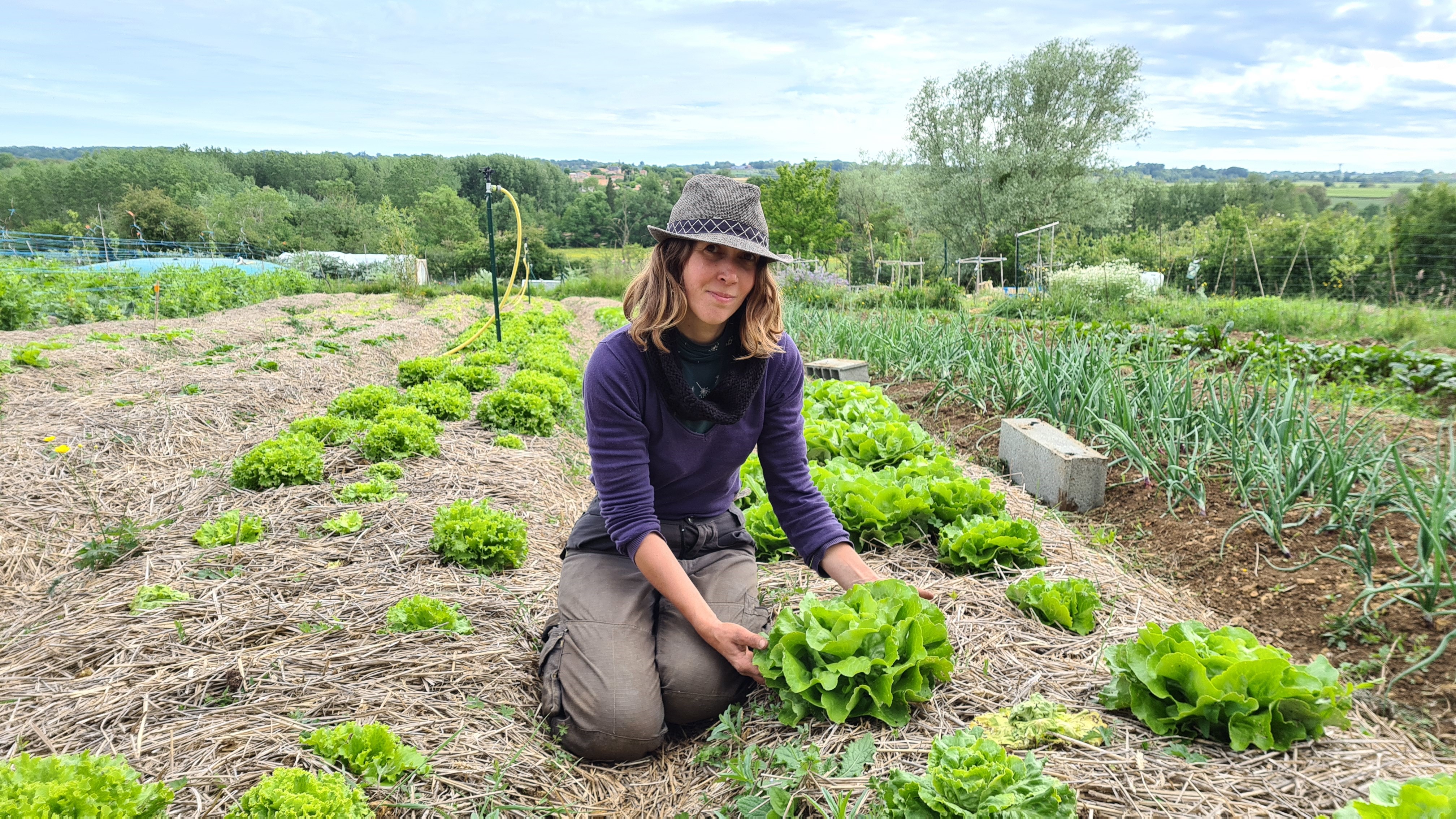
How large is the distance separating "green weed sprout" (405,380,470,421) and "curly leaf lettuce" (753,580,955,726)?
190 inches

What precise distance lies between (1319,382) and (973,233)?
2631cm

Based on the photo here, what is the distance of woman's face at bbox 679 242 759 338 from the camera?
2.53m

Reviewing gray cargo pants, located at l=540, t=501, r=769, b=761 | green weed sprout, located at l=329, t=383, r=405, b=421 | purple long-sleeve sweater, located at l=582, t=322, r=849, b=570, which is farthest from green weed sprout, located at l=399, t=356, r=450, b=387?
purple long-sleeve sweater, located at l=582, t=322, r=849, b=570

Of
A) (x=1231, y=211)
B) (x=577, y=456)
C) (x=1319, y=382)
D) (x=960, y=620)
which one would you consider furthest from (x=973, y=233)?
(x=960, y=620)

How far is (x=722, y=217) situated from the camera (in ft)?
8.04

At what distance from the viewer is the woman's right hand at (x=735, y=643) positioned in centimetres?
241

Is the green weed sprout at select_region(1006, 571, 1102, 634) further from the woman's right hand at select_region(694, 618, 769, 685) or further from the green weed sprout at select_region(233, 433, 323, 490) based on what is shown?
the green weed sprout at select_region(233, 433, 323, 490)

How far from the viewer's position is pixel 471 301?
23.4 m

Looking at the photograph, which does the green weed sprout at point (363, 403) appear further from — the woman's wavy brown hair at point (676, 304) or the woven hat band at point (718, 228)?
the woven hat band at point (718, 228)

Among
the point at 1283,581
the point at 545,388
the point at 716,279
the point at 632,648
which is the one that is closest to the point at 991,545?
the point at 1283,581

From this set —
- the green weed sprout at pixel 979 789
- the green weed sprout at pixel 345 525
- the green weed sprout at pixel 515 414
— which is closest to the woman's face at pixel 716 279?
the green weed sprout at pixel 979 789

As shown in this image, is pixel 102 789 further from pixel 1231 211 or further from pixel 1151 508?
pixel 1231 211

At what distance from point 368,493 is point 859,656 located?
3.25 m

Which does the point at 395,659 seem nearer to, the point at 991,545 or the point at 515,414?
the point at 991,545
